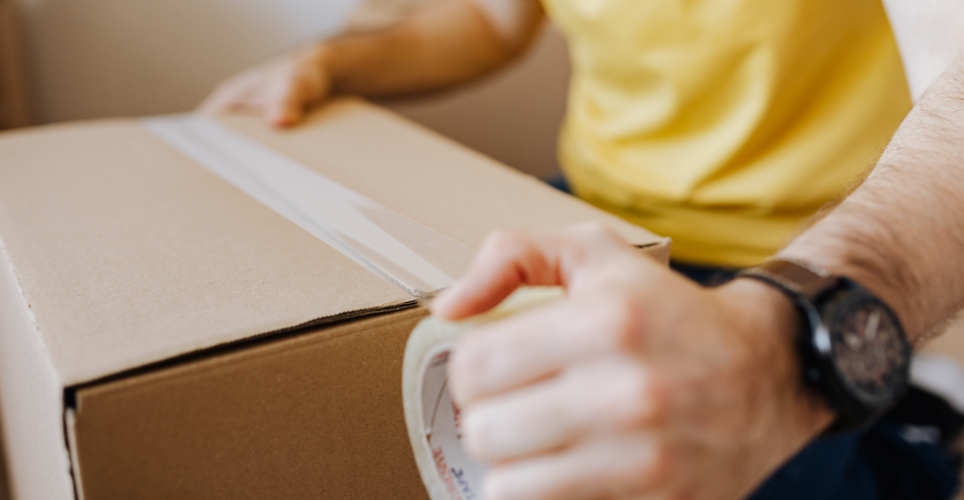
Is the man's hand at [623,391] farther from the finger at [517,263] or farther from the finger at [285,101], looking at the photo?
the finger at [285,101]

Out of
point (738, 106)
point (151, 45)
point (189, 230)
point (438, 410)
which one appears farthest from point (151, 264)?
point (151, 45)

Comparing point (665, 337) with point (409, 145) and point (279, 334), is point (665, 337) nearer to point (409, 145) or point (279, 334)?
point (279, 334)

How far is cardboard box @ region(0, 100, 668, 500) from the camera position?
28 cm

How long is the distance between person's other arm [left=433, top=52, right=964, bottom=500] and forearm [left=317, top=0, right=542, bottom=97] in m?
0.77

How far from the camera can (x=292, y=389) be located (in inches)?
12.2

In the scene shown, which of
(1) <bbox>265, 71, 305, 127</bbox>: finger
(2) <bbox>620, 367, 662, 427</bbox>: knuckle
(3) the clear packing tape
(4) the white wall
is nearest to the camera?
(2) <bbox>620, 367, 662, 427</bbox>: knuckle

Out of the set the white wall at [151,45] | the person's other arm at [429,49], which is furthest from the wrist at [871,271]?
the white wall at [151,45]

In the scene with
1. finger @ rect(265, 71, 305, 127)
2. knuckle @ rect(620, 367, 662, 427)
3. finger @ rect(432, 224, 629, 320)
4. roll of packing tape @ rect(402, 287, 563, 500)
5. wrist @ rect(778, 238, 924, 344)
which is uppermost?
finger @ rect(265, 71, 305, 127)

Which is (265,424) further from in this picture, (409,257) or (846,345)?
(846,345)

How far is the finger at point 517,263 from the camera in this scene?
25 cm

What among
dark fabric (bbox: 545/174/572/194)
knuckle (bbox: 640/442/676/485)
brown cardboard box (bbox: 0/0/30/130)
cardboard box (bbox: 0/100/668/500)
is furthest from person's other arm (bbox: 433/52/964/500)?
brown cardboard box (bbox: 0/0/30/130)

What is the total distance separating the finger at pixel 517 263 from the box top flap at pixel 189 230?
0.32 ft

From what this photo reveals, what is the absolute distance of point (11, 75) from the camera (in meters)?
0.93

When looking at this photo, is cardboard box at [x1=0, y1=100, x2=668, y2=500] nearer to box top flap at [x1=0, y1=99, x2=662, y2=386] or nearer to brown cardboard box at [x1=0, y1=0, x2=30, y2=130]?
box top flap at [x1=0, y1=99, x2=662, y2=386]
